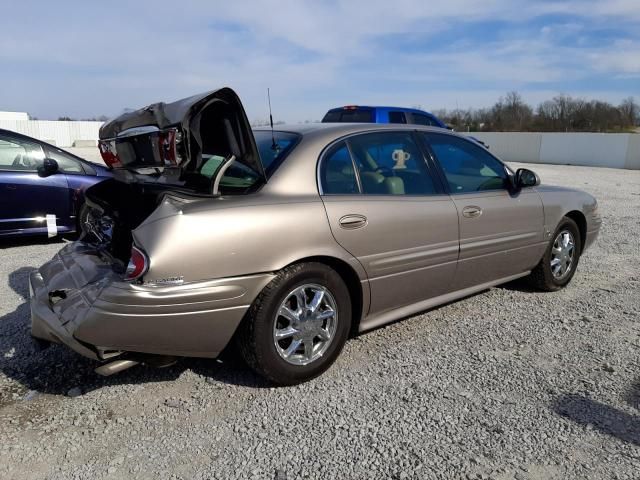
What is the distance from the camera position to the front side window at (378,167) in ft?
11.2

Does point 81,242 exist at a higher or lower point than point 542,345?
higher

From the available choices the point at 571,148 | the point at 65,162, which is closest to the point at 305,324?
the point at 65,162

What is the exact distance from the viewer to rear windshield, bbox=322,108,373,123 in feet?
36.0

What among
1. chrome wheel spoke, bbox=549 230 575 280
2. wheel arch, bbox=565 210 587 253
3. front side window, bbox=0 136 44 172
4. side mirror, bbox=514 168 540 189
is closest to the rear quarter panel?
side mirror, bbox=514 168 540 189

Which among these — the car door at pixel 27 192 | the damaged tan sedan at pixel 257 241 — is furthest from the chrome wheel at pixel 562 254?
the car door at pixel 27 192

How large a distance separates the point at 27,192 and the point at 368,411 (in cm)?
541

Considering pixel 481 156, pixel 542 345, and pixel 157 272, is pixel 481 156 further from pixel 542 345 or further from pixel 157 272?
pixel 157 272

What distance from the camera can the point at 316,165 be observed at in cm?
331

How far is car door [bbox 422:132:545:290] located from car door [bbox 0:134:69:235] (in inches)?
190

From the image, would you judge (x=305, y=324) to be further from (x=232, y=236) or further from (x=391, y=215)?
(x=391, y=215)

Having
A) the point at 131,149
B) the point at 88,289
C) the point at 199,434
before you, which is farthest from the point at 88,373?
the point at 131,149

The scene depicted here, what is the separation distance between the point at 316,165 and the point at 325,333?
1018mm

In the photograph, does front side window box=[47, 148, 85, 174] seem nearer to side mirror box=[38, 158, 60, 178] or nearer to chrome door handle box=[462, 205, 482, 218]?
side mirror box=[38, 158, 60, 178]

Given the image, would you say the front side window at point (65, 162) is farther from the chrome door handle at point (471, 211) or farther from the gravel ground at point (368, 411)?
the chrome door handle at point (471, 211)
